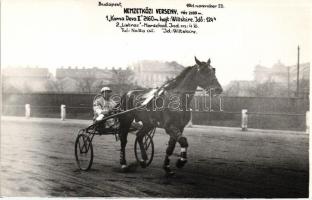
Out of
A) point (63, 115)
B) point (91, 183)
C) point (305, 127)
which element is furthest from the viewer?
point (63, 115)

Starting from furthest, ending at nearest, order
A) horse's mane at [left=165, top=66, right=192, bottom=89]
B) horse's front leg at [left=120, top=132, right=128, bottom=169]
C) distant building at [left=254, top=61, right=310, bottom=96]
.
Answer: distant building at [left=254, top=61, right=310, bottom=96] < horse's front leg at [left=120, top=132, right=128, bottom=169] < horse's mane at [left=165, top=66, right=192, bottom=89]

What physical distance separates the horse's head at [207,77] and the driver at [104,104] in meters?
1.64

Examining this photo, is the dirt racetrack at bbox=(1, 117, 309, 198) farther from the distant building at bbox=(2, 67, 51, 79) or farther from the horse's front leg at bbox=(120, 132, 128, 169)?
the distant building at bbox=(2, 67, 51, 79)

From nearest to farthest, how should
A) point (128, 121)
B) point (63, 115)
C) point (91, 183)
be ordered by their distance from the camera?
point (91, 183), point (128, 121), point (63, 115)

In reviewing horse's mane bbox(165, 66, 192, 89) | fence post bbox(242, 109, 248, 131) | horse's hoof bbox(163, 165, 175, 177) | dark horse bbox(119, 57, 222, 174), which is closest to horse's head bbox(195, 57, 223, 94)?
dark horse bbox(119, 57, 222, 174)

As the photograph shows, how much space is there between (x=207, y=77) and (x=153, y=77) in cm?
293

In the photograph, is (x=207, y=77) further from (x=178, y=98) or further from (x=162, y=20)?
(x=162, y=20)

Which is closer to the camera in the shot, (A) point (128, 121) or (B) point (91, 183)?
(B) point (91, 183)

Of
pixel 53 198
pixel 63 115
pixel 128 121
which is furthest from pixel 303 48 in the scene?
pixel 63 115

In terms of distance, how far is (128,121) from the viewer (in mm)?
7305

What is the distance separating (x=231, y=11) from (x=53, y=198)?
4596 millimetres

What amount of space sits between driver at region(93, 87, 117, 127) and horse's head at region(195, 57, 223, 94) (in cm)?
164

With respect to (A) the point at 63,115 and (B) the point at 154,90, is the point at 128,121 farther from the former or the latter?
(A) the point at 63,115

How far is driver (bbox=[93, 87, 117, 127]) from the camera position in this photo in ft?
23.7
